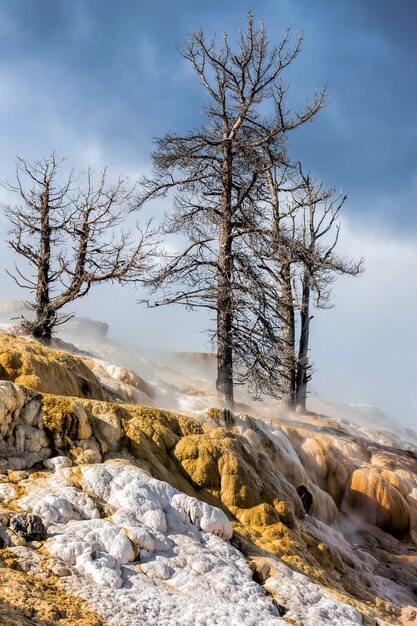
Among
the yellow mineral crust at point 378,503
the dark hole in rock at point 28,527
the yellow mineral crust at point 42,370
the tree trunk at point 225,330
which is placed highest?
the tree trunk at point 225,330

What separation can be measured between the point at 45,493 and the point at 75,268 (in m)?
11.8

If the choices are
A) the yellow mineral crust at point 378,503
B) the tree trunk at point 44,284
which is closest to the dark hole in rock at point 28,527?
the yellow mineral crust at point 378,503

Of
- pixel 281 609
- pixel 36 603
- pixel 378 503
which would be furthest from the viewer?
pixel 378 503

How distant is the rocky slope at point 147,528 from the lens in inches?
178

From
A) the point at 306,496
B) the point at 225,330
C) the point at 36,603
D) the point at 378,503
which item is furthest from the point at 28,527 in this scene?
the point at 225,330

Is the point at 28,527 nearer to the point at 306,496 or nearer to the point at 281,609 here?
the point at 281,609

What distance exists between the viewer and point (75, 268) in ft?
54.9

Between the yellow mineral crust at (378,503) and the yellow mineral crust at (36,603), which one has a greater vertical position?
the yellow mineral crust at (36,603)

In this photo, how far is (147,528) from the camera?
5.45m

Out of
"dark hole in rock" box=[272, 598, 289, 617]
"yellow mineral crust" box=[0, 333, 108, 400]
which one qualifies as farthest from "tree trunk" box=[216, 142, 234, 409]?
"dark hole in rock" box=[272, 598, 289, 617]

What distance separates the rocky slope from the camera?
453 cm

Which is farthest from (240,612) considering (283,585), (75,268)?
(75,268)

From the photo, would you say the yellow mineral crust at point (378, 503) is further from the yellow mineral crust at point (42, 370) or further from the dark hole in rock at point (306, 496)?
the yellow mineral crust at point (42, 370)

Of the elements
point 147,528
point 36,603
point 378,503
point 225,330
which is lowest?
point 378,503
